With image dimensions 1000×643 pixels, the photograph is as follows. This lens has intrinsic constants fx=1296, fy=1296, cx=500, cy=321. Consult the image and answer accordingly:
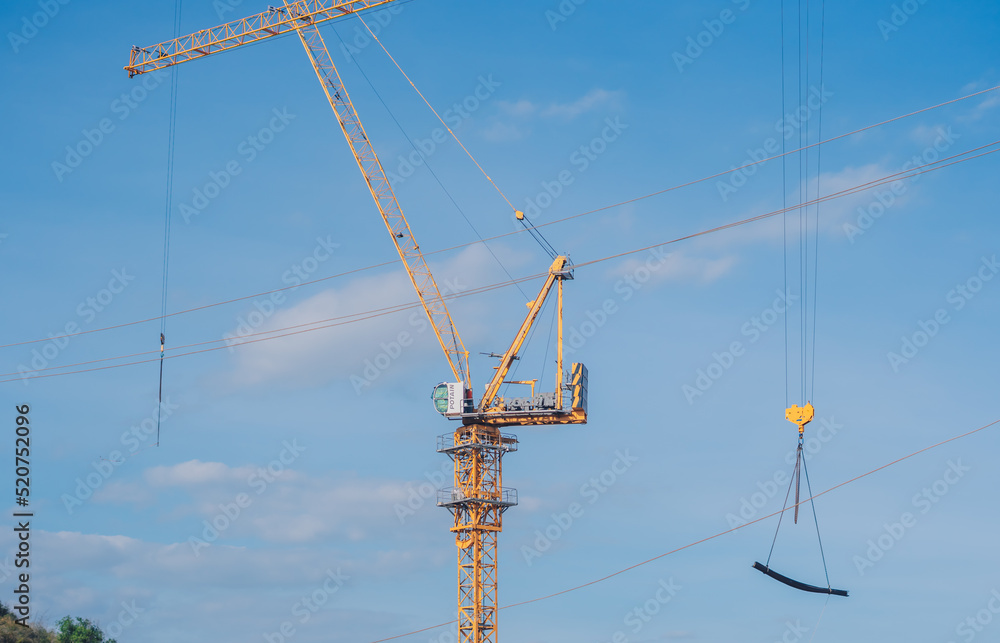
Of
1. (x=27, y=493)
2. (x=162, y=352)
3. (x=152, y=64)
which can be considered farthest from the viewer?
(x=152, y=64)

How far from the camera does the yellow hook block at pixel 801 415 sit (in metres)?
82.2

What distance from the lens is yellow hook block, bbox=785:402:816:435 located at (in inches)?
3238

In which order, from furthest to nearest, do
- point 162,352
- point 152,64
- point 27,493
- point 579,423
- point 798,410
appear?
1. point 152,64
2. point 579,423
3. point 162,352
4. point 27,493
5. point 798,410

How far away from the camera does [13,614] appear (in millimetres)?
128375

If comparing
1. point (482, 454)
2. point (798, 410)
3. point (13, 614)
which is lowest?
point (13, 614)

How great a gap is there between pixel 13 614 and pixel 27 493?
42.0m

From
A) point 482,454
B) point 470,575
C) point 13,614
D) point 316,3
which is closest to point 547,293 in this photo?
point 482,454

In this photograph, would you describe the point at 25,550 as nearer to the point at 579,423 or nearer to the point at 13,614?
the point at 13,614

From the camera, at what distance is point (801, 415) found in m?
82.6

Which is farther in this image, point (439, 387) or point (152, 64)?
point (152, 64)

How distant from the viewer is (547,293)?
143125 mm

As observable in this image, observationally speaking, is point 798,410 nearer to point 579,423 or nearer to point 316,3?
point 579,423

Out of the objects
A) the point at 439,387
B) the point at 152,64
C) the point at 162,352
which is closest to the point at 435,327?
the point at 439,387

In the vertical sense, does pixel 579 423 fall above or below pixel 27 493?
above
